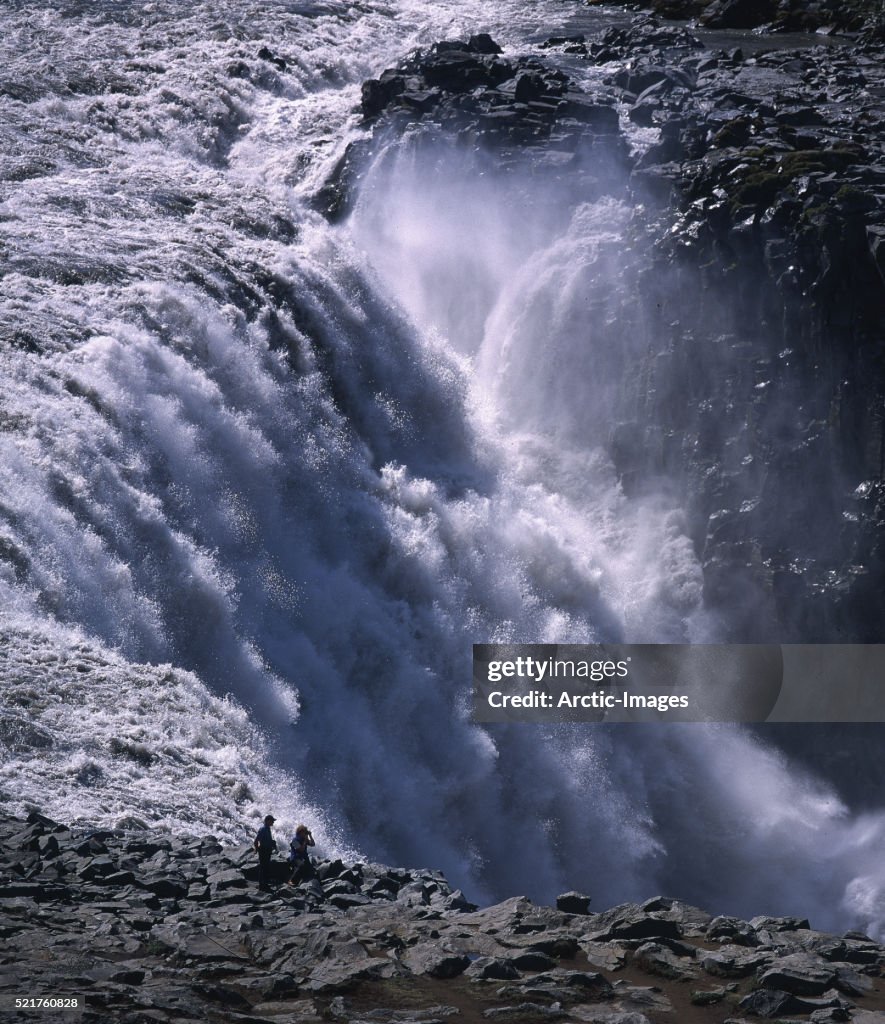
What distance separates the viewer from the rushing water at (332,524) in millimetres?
35000

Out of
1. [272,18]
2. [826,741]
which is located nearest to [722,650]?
[826,741]

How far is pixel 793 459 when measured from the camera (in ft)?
157

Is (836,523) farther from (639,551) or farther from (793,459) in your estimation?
(639,551)

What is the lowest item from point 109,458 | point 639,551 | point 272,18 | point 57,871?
point 57,871

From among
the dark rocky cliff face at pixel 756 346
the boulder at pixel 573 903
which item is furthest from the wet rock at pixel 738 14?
the boulder at pixel 573 903

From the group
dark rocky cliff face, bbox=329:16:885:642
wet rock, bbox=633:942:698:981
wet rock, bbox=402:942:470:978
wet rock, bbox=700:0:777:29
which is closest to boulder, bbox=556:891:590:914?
wet rock, bbox=633:942:698:981

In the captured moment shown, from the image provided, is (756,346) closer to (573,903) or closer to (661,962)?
(573,903)

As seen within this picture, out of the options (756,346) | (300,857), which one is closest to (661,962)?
(300,857)

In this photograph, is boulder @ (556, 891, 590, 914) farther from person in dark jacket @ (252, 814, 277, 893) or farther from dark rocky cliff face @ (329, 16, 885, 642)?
dark rocky cliff face @ (329, 16, 885, 642)

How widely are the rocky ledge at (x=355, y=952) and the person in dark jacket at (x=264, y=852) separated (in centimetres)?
35

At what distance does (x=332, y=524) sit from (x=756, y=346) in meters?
14.7

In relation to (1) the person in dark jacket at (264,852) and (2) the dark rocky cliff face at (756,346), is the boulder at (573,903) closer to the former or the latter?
(1) the person in dark jacket at (264,852)

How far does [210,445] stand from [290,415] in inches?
165

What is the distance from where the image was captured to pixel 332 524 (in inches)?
1746
